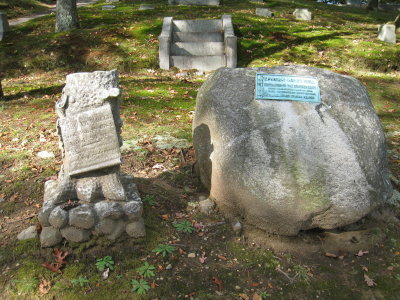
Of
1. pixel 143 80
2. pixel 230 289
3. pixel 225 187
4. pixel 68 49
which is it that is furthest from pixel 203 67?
pixel 230 289

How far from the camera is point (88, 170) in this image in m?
3.73

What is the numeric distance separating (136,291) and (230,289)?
0.90m

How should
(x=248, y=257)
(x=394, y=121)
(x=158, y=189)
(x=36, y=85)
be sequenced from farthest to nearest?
(x=36, y=85)
(x=394, y=121)
(x=158, y=189)
(x=248, y=257)

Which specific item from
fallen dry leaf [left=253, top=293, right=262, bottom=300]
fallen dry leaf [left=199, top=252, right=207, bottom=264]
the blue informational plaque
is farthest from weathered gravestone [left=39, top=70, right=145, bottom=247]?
the blue informational plaque

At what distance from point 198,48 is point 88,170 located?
31.5ft

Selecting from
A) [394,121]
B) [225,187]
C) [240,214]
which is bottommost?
[394,121]

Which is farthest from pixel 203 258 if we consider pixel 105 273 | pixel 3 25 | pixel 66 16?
pixel 3 25

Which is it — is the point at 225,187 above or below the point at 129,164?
above

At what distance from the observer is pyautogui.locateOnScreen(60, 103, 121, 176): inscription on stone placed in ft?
12.0

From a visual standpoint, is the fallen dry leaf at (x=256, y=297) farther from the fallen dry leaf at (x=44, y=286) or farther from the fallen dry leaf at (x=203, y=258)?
the fallen dry leaf at (x=44, y=286)

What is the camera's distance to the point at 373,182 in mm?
3918

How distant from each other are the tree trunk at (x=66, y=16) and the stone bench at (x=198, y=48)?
3.90 metres

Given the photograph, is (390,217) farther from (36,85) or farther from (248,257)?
(36,85)

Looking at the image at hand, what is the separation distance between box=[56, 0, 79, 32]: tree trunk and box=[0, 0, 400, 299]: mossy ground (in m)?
0.69
